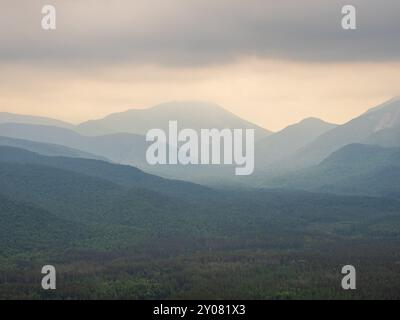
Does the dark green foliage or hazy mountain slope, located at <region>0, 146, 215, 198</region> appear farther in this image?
hazy mountain slope, located at <region>0, 146, 215, 198</region>

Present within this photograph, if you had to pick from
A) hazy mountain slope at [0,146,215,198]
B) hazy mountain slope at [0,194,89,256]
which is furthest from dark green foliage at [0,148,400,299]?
hazy mountain slope at [0,146,215,198]

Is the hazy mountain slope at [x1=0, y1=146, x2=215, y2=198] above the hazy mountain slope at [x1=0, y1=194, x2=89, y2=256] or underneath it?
above

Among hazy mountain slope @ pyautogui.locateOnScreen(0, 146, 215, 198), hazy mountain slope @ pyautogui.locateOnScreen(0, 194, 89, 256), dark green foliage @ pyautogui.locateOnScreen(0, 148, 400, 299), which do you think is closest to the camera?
dark green foliage @ pyautogui.locateOnScreen(0, 148, 400, 299)

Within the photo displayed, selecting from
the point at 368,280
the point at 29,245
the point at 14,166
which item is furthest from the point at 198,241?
the point at 14,166

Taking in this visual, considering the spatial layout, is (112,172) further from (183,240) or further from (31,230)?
(31,230)

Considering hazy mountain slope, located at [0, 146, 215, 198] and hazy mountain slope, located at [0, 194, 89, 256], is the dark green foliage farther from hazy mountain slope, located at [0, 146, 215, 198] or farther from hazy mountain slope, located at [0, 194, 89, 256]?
hazy mountain slope, located at [0, 146, 215, 198]

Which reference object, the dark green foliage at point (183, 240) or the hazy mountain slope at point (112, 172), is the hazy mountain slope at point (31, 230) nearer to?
the dark green foliage at point (183, 240)

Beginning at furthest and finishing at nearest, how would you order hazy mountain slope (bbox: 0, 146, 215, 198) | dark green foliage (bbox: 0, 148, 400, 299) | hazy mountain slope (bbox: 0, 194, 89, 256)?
hazy mountain slope (bbox: 0, 146, 215, 198) < hazy mountain slope (bbox: 0, 194, 89, 256) < dark green foliage (bbox: 0, 148, 400, 299)

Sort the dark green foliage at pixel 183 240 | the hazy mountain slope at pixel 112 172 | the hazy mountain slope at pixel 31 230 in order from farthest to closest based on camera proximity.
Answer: the hazy mountain slope at pixel 112 172 < the hazy mountain slope at pixel 31 230 < the dark green foliage at pixel 183 240

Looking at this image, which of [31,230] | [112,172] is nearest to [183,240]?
[31,230]

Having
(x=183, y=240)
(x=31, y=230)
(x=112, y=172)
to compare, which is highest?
(x=112, y=172)

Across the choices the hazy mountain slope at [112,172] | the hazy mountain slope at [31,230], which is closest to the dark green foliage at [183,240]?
the hazy mountain slope at [31,230]
